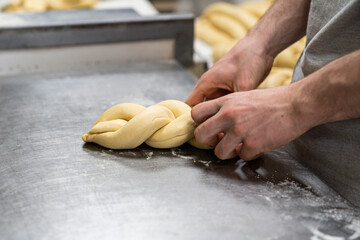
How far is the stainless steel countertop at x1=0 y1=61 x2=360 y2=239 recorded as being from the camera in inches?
39.0

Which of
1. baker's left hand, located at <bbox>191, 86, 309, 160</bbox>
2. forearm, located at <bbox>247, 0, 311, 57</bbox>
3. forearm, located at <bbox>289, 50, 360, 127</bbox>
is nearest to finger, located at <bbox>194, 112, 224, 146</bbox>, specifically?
baker's left hand, located at <bbox>191, 86, 309, 160</bbox>

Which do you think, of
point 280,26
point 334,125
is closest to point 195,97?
point 280,26

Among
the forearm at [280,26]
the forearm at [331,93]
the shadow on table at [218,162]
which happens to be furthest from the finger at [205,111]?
the forearm at [280,26]

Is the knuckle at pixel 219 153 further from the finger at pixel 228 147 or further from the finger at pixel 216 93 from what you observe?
the finger at pixel 216 93

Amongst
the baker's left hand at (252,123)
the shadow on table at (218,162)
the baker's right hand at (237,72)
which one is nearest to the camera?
the baker's left hand at (252,123)

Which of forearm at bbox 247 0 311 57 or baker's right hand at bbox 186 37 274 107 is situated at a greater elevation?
forearm at bbox 247 0 311 57

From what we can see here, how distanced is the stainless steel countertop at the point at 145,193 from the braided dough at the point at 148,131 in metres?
0.03

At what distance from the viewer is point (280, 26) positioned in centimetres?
150

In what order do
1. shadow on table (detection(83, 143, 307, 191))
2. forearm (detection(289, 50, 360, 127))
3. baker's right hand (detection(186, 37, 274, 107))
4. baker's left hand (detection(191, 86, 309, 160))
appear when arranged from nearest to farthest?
forearm (detection(289, 50, 360, 127)), baker's left hand (detection(191, 86, 309, 160)), shadow on table (detection(83, 143, 307, 191)), baker's right hand (detection(186, 37, 274, 107))

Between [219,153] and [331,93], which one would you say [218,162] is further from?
[331,93]

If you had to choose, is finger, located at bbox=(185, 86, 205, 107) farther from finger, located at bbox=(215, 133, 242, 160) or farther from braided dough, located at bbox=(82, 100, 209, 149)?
finger, located at bbox=(215, 133, 242, 160)

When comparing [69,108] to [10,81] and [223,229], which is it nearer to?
[10,81]

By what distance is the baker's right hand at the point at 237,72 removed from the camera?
4.78 feet

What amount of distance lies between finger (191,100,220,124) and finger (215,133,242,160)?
0.09m
